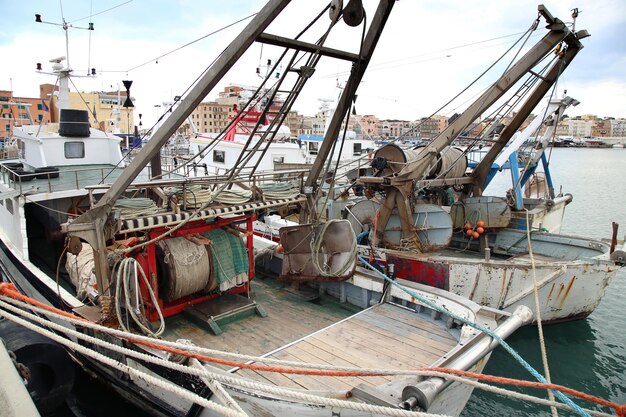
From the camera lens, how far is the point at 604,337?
35.5 ft

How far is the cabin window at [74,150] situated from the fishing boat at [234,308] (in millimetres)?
6526

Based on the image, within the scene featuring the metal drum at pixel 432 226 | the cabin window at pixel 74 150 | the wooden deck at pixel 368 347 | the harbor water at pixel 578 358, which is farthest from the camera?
the cabin window at pixel 74 150

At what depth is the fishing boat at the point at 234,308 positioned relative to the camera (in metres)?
4.27

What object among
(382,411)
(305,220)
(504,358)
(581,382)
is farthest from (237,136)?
(382,411)

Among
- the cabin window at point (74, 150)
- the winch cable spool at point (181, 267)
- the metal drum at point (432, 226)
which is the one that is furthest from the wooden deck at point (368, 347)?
the cabin window at point (74, 150)

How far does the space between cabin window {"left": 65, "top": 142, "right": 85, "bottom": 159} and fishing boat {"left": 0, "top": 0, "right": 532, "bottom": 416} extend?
653 cm

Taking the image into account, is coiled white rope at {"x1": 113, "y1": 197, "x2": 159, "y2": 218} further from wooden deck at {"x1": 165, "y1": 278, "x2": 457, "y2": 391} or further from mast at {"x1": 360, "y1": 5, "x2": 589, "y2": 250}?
mast at {"x1": 360, "y1": 5, "x2": 589, "y2": 250}

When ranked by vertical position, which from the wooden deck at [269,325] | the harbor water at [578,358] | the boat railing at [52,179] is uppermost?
the boat railing at [52,179]

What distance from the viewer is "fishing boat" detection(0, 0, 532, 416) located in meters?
4.27

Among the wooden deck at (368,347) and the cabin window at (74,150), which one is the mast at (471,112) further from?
the cabin window at (74,150)

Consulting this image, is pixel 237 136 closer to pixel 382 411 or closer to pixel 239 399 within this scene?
pixel 239 399

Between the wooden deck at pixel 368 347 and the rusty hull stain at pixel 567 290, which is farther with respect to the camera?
the rusty hull stain at pixel 567 290

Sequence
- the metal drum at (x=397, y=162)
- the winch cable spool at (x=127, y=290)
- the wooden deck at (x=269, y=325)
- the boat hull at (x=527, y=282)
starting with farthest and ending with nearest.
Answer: the metal drum at (x=397, y=162) → the boat hull at (x=527, y=282) → the wooden deck at (x=269, y=325) → the winch cable spool at (x=127, y=290)

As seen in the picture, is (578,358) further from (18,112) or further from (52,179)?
(18,112)
